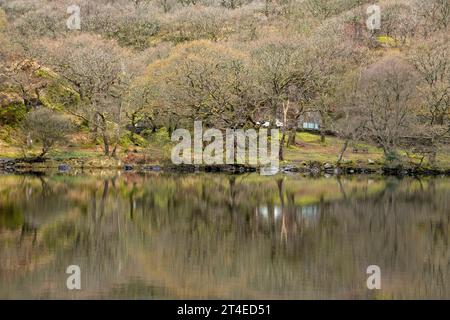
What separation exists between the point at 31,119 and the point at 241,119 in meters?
19.9

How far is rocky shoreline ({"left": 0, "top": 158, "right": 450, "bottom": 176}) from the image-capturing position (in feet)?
194

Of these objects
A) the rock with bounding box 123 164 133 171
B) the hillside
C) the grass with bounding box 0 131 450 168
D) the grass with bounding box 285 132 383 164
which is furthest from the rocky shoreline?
the grass with bounding box 285 132 383 164

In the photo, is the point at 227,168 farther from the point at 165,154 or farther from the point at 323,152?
the point at 323,152

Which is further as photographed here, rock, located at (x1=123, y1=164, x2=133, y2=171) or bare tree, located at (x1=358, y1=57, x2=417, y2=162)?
rock, located at (x1=123, y1=164, x2=133, y2=171)

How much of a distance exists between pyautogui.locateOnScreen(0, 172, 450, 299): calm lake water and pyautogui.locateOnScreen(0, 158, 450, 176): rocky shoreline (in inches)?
536

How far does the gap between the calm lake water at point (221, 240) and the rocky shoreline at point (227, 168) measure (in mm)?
13613

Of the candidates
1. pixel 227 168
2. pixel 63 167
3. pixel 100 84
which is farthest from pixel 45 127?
pixel 227 168

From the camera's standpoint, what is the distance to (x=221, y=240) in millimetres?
25062

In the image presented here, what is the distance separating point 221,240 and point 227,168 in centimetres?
3505

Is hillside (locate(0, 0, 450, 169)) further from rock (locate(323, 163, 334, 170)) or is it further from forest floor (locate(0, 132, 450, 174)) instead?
rock (locate(323, 163, 334, 170))
